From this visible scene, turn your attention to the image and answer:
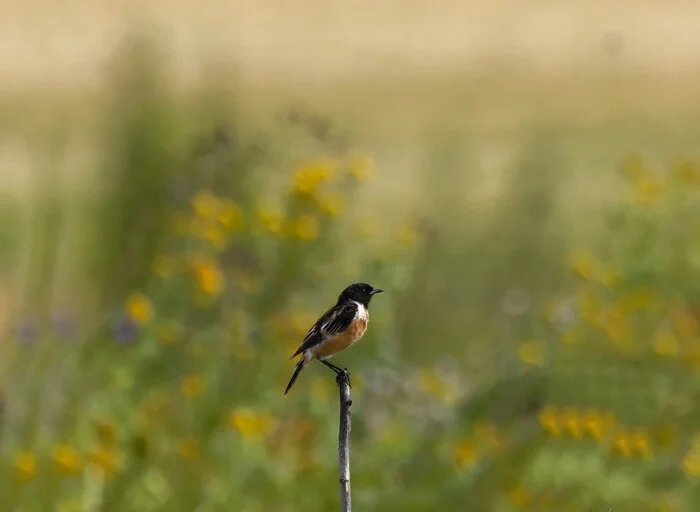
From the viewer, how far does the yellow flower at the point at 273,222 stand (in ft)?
18.3

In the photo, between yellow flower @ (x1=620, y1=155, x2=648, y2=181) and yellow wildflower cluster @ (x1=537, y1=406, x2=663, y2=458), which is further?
yellow flower @ (x1=620, y1=155, x2=648, y2=181)

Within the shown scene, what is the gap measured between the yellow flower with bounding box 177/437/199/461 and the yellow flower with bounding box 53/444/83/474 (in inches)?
14.9

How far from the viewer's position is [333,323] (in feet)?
11.8

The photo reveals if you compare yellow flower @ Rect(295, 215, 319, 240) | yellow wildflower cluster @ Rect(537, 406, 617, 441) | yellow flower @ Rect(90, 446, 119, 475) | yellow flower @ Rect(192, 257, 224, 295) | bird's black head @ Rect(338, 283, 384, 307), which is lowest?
yellow flower @ Rect(90, 446, 119, 475)

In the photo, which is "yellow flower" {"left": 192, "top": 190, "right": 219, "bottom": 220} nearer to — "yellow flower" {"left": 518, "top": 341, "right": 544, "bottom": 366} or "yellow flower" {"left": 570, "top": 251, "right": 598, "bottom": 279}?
→ "yellow flower" {"left": 518, "top": 341, "right": 544, "bottom": 366}

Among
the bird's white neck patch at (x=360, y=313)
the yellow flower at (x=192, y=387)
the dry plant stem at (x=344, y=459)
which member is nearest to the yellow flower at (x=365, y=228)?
the yellow flower at (x=192, y=387)

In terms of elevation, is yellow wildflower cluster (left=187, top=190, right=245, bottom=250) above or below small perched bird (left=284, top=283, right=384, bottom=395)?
above

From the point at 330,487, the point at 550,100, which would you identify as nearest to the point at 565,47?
the point at 550,100

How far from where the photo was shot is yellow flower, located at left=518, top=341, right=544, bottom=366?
5699 millimetres

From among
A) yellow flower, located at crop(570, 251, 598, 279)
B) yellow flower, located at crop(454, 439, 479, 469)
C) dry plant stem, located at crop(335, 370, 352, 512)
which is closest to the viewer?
dry plant stem, located at crop(335, 370, 352, 512)

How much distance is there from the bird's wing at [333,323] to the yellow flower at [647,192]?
10.4ft

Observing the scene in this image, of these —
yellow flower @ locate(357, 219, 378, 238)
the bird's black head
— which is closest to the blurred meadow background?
yellow flower @ locate(357, 219, 378, 238)

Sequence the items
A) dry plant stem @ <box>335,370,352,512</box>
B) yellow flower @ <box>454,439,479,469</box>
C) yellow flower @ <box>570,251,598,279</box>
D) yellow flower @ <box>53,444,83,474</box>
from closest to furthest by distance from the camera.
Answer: dry plant stem @ <box>335,370,352,512</box> < yellow flower @ <box>53,444,83,474</box> < yellow flower @ <box>454,439,479,469</box> < yellow flower @ <box>570,251,598,279</box>

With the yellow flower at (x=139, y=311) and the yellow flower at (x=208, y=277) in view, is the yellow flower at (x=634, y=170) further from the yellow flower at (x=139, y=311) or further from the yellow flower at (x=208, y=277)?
the yellow flower at (x=139, y=311)
